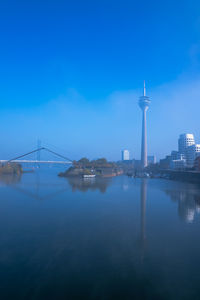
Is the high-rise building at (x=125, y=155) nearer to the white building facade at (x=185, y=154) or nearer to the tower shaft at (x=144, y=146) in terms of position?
the tower shaft at (x=144, y=146)

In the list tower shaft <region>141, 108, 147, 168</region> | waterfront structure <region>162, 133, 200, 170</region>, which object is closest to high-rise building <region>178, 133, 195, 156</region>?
waterfront structure <region>162, 133, 200, 170</region>

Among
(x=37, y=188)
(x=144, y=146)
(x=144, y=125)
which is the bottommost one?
(x=37, y=188)

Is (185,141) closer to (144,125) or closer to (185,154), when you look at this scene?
(185,154)

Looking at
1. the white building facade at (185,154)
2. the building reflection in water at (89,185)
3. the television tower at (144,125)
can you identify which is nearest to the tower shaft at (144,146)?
the television tower at (144,125)

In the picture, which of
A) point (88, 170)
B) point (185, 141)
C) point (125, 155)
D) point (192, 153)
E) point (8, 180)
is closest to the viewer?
point (8, 180)

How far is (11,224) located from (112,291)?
2.47m

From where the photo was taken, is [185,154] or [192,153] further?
[185,154]

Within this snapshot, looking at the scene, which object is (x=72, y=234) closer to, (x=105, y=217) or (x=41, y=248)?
(x=41, y=248)

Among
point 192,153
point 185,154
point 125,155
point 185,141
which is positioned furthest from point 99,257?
point 125,155

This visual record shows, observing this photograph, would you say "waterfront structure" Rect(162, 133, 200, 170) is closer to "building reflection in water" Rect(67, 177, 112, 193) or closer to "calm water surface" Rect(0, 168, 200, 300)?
"building reflection in water" Rect(67, 177, 112, 193)

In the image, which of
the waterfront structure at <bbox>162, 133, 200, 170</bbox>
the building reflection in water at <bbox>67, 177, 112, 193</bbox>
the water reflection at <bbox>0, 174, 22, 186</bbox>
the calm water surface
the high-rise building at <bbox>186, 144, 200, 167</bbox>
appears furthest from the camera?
the high-rise building at <bbox>186, 144, 200, 167</bbox>

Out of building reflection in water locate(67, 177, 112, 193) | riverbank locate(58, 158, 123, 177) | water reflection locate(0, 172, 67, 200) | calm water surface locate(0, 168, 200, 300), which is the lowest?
water reflection locate(0, 172, 67, 200)

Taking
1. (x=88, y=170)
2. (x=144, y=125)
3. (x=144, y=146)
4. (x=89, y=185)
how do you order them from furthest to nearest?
(x=144, y=125) < (x=144, y=146) < (x=88, y=170) < (x=89, y=185)

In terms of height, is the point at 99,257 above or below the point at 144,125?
below
